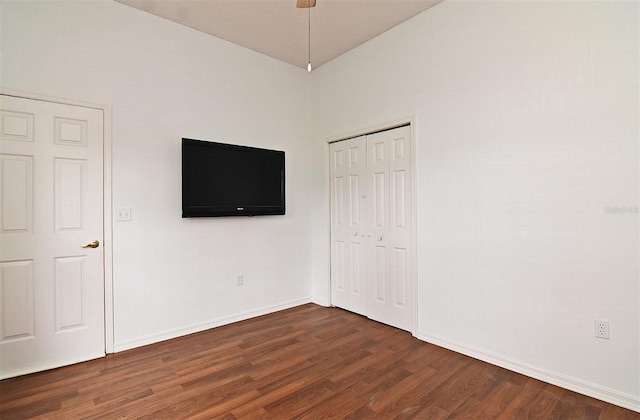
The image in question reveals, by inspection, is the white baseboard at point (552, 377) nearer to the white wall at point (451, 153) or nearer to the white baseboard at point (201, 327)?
the white wall at point (451, 153)

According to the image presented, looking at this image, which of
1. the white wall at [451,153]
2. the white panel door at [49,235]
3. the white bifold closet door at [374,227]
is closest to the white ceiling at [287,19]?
the white wall at [451,153]

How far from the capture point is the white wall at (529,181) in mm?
2031

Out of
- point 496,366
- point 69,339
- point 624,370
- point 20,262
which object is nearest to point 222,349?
point 69,339

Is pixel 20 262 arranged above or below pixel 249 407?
above

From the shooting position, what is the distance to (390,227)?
338cm

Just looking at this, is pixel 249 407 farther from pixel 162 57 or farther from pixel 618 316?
pixel 162 57

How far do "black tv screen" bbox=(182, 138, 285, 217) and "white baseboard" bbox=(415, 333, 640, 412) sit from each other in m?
2.29

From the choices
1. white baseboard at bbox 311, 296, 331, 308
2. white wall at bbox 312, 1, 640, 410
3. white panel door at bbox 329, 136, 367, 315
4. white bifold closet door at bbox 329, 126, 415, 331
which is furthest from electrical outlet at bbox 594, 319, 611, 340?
white baseboard at bbox 311, 296, 331, 308

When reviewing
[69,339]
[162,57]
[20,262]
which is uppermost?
[162,57]

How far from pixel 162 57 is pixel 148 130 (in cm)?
73

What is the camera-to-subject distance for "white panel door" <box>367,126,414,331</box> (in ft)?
10.6

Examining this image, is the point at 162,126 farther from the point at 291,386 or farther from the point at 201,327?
the point at 291,386

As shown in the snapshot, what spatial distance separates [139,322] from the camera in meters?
2.95

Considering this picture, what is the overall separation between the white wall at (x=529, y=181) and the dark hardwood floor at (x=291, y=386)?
1.02ft
